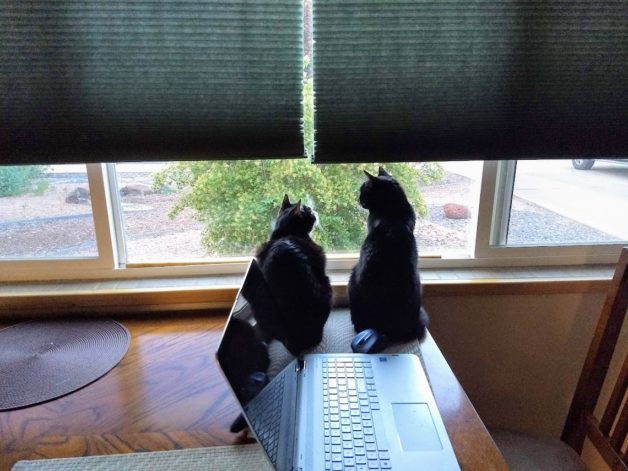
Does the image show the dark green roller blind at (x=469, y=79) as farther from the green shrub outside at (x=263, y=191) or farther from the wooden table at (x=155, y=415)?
the wooden table at (x=155, y=415)

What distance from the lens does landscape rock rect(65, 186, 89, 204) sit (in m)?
1.26

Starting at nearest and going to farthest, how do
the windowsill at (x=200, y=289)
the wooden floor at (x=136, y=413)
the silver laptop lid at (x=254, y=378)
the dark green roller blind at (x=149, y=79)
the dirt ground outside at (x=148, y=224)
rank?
the silver laptop lid at (x=254, y=378)
the wooden floor at (x=136, y=413)
the dark green roller blind at (x=149, y=79)
the windowsill at (x=200, y=289)
the dirt ground outside at (x=148, y=224)

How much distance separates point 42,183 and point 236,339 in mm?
926

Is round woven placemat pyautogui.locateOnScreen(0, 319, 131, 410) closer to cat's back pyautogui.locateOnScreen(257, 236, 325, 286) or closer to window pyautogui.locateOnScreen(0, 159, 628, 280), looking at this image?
window pyautogui.locateOnScreen(0, 159, 628, 280)

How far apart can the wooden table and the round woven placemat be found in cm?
3

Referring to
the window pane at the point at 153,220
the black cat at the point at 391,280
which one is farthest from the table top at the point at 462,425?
the window pane at the point at 153,220

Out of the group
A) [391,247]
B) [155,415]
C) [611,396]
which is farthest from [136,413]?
[611,396]

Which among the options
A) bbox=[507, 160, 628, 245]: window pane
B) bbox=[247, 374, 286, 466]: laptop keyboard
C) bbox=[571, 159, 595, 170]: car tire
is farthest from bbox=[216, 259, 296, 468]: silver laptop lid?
bbox=[571, 159, 595, 170]: car tire

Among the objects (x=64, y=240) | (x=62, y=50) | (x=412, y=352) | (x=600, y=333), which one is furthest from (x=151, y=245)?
(x=600, y=333)

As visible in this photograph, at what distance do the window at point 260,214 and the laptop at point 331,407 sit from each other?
50 cm

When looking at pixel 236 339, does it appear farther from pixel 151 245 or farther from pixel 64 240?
pixel 64 240

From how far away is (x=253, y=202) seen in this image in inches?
51.8

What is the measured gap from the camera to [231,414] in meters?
0.80

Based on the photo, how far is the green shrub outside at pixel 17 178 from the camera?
1244 millimetres
